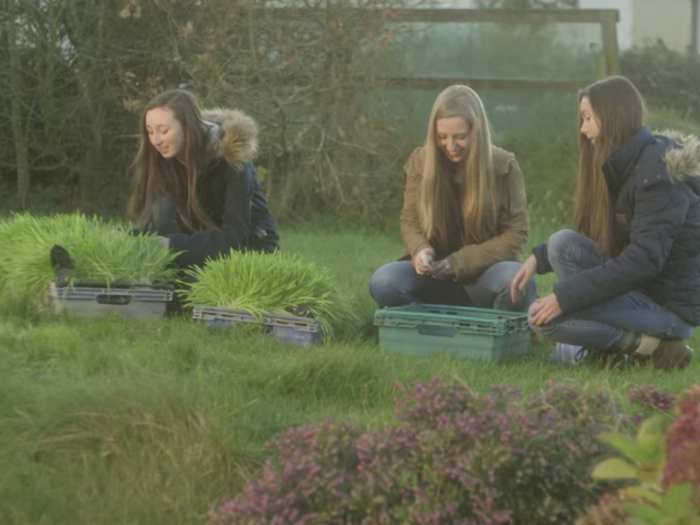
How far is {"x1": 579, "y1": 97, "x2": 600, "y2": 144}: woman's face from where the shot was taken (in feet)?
17.0

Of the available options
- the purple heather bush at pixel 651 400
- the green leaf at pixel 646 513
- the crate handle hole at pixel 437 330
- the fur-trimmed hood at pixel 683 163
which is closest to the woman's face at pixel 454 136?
the crate handle hole at pixel 437 330

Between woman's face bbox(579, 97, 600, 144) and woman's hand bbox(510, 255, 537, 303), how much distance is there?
621 mm

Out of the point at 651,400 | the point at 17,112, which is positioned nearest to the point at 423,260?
the point at 651,400

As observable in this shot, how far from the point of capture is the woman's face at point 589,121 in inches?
204

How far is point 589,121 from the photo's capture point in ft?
17.1

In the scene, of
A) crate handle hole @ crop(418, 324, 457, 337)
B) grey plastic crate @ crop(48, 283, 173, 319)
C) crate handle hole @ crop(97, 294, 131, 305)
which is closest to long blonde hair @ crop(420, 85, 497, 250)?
crate handle hole @ crop(418, 324, 457, 337)

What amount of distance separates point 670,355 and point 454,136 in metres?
1.38

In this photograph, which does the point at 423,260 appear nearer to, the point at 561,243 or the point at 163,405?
the point at 561,243

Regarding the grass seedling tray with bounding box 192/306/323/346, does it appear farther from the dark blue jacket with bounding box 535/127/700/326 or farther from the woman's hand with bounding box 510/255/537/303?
the dark blue jacket with bounding box 535/127/700/326

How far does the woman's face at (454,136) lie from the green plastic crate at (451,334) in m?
0.80

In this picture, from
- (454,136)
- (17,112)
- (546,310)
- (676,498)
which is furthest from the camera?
(17,112)

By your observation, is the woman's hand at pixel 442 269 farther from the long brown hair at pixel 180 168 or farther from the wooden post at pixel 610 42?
the wooden post at pixel 610 42

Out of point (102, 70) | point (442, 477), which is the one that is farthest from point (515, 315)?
point (102, 70)

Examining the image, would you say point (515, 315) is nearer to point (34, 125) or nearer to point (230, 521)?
point (230, 521)
